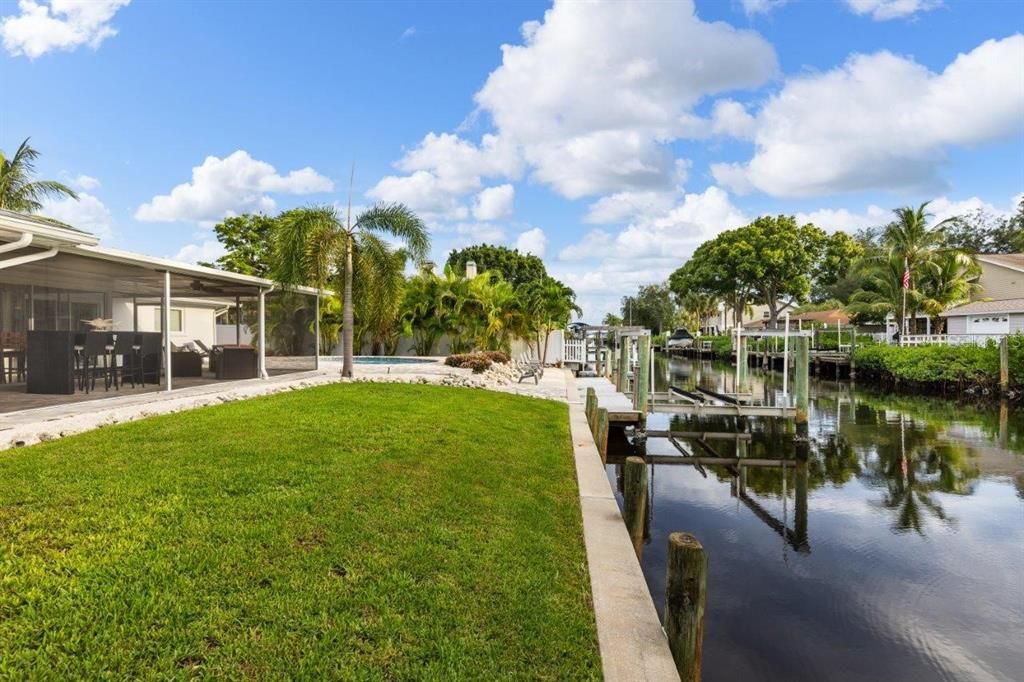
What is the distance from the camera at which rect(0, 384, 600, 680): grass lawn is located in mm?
3402

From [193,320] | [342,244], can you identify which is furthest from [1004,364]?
[193,320]

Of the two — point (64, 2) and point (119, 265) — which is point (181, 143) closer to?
point (64, 2)

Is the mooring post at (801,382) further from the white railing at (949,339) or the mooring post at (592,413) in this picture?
the white railing at (949,339)

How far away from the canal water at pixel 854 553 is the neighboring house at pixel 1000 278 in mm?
26598

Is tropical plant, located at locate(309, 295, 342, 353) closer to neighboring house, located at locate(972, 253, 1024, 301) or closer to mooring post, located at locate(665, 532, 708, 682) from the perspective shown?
mooring post, located at locate(665, 532, 708, 682)

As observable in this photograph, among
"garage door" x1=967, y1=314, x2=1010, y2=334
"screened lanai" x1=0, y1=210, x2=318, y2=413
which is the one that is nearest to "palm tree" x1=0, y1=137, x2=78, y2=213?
"screened lanai" x1=0, y1=210, x2=318, y2=413

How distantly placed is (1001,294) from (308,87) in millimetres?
41790

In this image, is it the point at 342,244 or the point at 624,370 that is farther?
the point at 624,370

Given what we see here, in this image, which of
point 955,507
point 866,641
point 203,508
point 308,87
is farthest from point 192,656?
point 308,87

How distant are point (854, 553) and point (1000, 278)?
4016cm

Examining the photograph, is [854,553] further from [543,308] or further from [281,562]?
[543,308]

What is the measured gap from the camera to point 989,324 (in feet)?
109

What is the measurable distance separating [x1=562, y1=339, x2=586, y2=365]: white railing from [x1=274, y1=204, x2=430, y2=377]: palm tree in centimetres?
1708

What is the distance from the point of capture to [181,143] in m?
23.0
